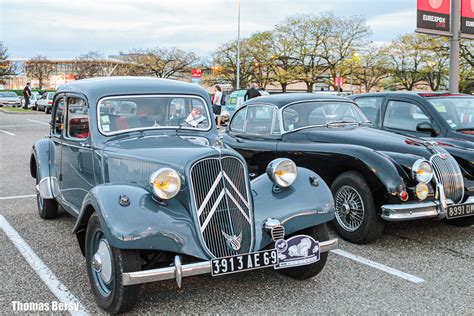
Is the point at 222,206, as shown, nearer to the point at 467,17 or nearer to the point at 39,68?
the point at 467,17

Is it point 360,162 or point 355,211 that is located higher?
point 360,162

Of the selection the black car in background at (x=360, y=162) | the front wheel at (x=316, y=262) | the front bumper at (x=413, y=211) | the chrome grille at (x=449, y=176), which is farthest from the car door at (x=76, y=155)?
the chrome grille at (x=449, y=176)

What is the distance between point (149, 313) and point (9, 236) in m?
2.67

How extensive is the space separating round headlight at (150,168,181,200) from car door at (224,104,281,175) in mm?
3002

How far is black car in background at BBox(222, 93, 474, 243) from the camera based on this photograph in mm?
4840

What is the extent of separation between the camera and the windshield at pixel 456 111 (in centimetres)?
663

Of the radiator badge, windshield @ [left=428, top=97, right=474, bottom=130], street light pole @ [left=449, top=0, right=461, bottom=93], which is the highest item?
street light pole @ [left=449, top=0, right=461, bottom=93]

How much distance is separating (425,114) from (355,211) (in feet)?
8.42

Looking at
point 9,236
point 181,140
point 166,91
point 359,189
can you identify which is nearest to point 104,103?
point 166,91

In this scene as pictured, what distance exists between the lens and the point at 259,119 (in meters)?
6.83

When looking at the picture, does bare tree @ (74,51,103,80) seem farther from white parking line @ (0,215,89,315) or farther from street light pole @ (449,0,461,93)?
white parking line @ (0,215,89,315)

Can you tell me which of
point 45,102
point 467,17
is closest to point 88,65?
point 45,102

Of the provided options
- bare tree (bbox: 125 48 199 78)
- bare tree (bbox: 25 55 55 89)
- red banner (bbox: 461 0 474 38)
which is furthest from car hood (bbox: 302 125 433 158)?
bare tree (bbox: 25 55 55 89)

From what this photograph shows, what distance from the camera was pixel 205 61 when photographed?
53531 millimetres
